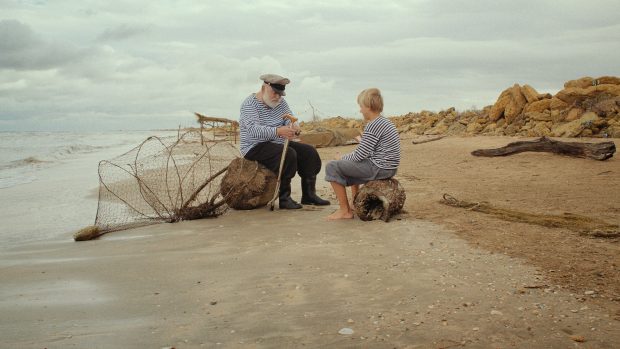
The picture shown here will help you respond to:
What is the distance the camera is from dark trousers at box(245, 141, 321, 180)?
663cm

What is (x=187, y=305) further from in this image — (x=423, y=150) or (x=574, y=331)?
(x=423, y=150)

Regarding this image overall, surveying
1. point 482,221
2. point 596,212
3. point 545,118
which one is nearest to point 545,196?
point 596,212

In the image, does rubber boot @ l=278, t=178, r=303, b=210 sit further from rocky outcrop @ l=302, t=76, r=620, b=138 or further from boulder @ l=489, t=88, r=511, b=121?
boulder @ l=489, t=88, r=511, b=121

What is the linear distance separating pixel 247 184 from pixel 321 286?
3356mm

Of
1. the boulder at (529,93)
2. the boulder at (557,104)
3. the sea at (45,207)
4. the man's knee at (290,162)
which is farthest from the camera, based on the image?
the boulder at (529,93)

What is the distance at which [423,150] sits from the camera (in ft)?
46.8

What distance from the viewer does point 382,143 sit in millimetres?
5703

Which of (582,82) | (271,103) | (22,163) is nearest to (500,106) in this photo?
(582,82)

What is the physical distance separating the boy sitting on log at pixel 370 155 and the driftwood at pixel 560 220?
45.1 inches

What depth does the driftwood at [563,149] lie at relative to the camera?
938 centimetres

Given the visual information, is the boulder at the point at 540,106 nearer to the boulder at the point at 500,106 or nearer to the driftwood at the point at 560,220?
the boulder at the point at 500,106

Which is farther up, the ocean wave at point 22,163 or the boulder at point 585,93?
the boulder at point 585,93

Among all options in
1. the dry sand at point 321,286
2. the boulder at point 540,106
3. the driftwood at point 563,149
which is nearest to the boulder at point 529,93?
the boulder at point 540,106

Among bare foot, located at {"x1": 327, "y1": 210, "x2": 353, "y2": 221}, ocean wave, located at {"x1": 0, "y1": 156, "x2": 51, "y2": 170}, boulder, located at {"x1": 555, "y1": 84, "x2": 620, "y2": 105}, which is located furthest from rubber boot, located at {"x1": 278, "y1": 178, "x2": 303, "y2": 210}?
ocean wave, located at {"x1": 0, "y1": 156, "x2": 51, "y2": 170}
